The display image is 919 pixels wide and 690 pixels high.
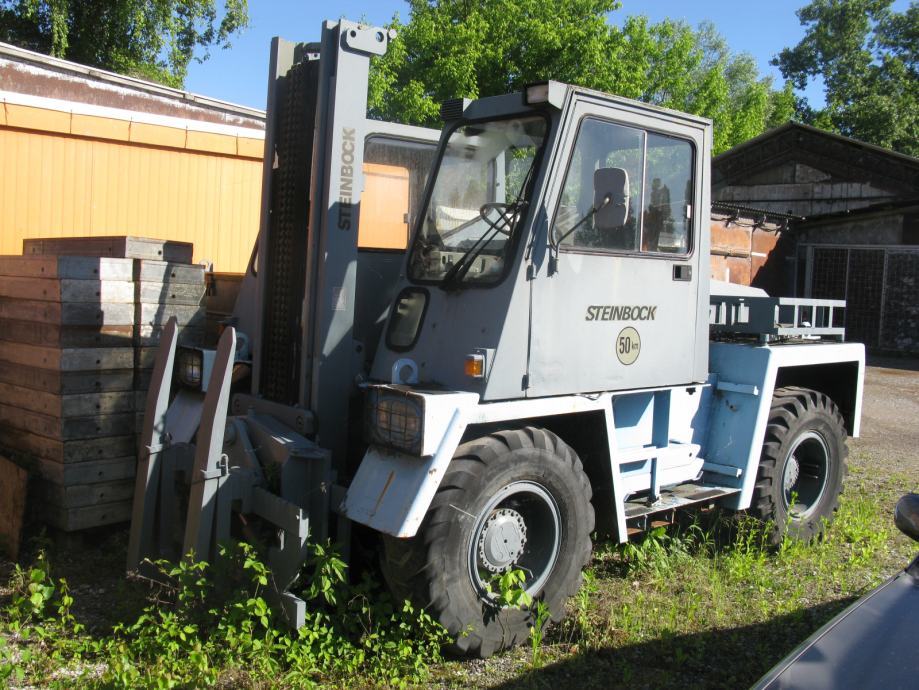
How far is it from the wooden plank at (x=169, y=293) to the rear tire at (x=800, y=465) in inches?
→ 159

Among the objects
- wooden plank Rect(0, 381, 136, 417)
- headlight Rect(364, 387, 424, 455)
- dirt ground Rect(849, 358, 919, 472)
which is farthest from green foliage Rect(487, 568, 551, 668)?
dirt ground Rect(849, 358, 919, 472)

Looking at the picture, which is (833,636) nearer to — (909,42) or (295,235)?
(295,235)

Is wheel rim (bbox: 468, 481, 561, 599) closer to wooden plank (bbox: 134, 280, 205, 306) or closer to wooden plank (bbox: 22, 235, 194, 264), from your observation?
wooden plank (bbox: 134, 280, 205, 306)

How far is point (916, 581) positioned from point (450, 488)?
1.97m

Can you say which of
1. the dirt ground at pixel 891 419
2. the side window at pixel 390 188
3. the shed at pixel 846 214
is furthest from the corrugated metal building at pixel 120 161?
the shed at pixel 846 214

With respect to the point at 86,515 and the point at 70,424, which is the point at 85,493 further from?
the point at 70,424

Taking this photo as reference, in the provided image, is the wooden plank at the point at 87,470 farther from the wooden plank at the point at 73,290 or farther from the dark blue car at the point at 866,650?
the dark blue car at the point at 866,650

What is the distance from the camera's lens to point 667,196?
512 centimetres

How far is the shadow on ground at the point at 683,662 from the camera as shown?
13.5 feet

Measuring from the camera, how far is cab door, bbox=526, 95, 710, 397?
4.48 meters

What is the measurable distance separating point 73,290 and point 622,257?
3275mm

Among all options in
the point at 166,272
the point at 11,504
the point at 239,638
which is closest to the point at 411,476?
the point at 239,638

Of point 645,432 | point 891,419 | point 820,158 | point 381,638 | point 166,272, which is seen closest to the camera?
point 381,638

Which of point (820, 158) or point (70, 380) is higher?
point (820, 158)
